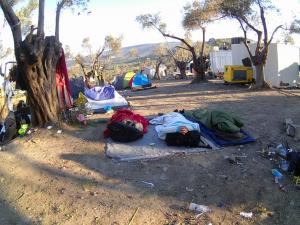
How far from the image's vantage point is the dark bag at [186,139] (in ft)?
23.5

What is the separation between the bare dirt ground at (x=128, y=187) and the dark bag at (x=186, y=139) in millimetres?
431

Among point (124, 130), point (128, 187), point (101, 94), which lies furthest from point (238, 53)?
point (128, 187)

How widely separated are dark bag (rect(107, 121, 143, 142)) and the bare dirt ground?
0.35 metres

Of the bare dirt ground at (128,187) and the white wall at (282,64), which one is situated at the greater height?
the white wall at (282,64)

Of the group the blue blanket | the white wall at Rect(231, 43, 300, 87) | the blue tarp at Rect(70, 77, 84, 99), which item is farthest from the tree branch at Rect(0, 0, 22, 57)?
the white wall at Rect(231, 43, 300, 87)

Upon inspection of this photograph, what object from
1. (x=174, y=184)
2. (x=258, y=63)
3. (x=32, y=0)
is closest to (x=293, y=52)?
(x=258, y=63)

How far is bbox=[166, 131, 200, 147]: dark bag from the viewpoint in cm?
715

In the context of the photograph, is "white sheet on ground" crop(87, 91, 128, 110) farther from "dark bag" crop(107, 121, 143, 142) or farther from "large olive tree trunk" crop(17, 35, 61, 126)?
"dark bag" crop(107, 121, 143, 142)

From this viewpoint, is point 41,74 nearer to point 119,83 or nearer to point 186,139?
point 186,139

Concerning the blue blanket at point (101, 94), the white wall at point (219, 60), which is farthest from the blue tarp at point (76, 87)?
the white wall at point (219, 60)

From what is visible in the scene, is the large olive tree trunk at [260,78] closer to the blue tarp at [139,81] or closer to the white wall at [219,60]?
the blue tarp at [139,81]

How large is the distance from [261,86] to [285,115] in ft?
24.6

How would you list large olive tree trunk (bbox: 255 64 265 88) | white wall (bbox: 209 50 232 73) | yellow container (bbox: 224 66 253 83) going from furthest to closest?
1. white wall (bbox: 209 50 232 73)
2. yellow container (bbox: 224 66 253 83)
3. large olive tree trunk (bbox: 255 64 265 88)

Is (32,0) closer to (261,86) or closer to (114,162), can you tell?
(261,86)
